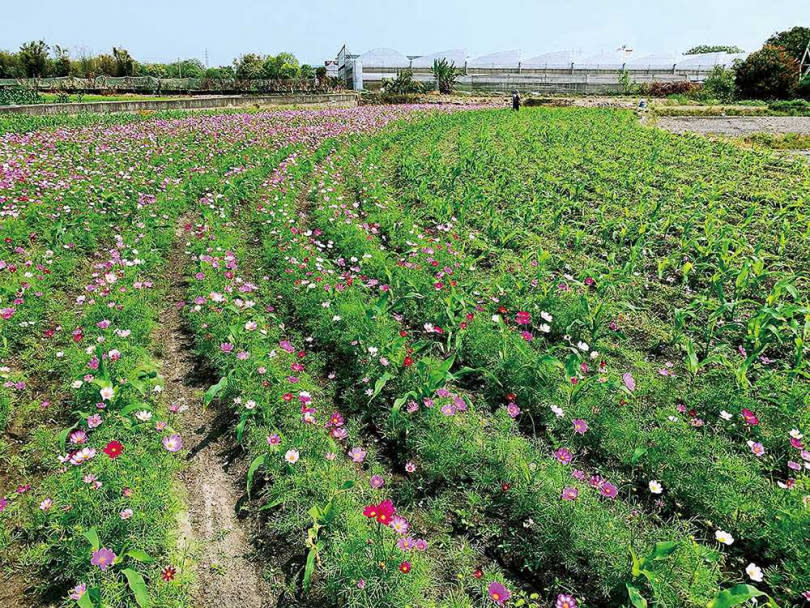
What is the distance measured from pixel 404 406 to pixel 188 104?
94.9 ft

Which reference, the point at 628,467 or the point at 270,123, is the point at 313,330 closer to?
the point at 628,467

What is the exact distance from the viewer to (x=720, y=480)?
296 centimetres

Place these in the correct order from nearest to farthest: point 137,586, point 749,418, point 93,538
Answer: point 137,586 → point 93,538 → point 749,418

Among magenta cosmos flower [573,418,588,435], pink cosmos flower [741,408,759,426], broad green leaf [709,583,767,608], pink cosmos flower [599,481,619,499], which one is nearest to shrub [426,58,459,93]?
pink cosmos flower [741,408,759,426]

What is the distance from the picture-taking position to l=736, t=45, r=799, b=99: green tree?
4166cm

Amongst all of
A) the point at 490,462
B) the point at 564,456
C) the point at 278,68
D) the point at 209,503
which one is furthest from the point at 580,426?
the point at 278,68

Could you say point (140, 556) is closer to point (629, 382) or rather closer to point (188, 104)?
point (629, 382)

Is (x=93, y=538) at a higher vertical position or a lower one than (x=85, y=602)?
higher

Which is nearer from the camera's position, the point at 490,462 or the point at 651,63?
the point at 490,462

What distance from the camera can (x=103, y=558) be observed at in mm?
2283

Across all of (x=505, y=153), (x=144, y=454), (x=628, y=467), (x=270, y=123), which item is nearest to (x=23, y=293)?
(x=144, y=454)

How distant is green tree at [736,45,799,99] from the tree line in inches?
1839

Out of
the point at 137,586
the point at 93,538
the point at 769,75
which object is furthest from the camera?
the point at 769,75

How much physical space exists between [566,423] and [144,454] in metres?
3.00
